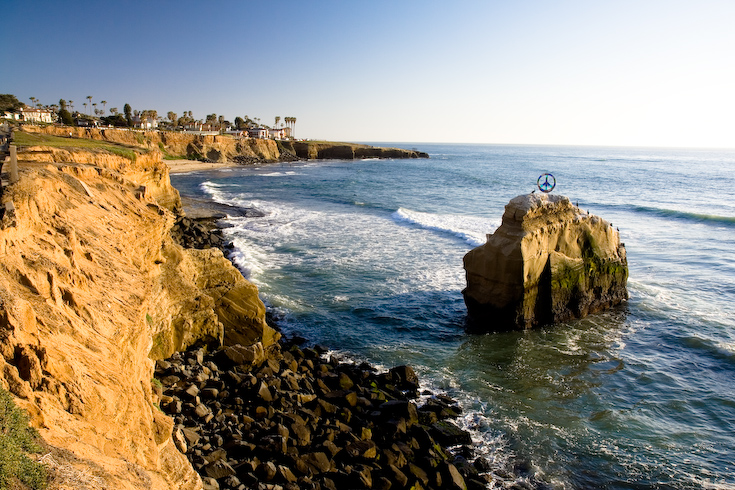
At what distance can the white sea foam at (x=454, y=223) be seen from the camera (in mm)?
34219

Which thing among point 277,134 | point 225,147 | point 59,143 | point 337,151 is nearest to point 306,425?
point 59,143

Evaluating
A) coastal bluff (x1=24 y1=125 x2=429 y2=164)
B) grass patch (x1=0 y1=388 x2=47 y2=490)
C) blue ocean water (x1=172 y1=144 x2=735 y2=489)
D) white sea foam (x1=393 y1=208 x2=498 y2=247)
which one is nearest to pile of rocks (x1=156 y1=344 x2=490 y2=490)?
blue ocean water (x1=172 y1=144 x2=735 y2=489)

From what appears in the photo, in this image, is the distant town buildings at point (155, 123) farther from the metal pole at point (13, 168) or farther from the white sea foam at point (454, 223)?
the metal pole at point (13, 168)

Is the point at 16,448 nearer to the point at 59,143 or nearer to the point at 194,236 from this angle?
the point at 194,236

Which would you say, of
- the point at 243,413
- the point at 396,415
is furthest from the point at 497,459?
the point at 243,413

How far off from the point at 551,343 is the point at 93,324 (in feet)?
50.7

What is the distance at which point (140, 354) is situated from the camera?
854 cm

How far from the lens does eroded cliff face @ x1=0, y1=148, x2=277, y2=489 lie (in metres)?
5.46

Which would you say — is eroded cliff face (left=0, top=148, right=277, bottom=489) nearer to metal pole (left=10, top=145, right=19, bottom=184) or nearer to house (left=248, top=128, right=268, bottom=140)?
metal pole (left=10, top=145, right=19, bottom=184)

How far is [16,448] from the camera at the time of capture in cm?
427

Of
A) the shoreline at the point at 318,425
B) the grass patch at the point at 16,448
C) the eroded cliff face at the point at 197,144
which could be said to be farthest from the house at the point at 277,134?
the grass patch at the point at 16,448

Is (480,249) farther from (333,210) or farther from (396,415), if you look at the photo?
(333,210)

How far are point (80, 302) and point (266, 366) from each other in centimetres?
701

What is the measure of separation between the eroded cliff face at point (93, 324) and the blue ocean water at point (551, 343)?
687cm
